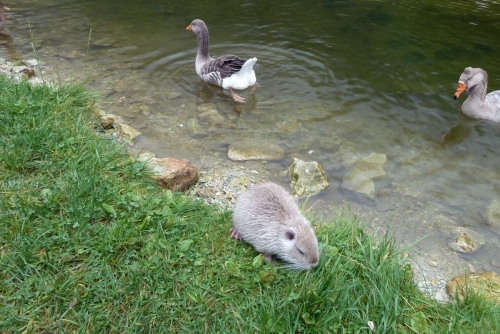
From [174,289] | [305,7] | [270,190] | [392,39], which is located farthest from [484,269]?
[305,7]

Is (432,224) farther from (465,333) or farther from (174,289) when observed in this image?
(174,289)

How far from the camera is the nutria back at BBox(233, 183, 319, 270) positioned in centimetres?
311

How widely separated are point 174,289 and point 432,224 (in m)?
2.88

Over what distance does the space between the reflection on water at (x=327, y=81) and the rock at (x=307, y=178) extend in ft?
0.48

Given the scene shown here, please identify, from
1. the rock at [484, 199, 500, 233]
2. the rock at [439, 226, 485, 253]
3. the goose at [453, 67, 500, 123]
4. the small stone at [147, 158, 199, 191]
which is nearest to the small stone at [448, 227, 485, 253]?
the rock at [439, 226, 485, 253]

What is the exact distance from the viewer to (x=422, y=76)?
7.34 metres

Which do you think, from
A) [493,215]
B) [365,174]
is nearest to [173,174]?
[365,174]

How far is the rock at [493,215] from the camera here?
14.8 feet

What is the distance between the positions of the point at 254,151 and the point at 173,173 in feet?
4.81

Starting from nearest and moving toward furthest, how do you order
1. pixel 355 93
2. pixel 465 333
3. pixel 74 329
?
pixel 74 329
pixel 465 333
pixel 355 93

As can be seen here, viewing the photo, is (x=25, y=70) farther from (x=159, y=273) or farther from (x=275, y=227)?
(x=275, y=227)

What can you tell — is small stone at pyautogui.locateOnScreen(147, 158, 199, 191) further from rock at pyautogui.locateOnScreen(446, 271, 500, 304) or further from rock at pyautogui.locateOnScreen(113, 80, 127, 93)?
rock at pyautogui.locateOnScreen(113, 80, 127, 93)

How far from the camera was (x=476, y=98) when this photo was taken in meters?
6.48

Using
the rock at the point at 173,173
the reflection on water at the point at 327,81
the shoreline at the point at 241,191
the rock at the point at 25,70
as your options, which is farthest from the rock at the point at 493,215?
the rock at the point at 25,70
